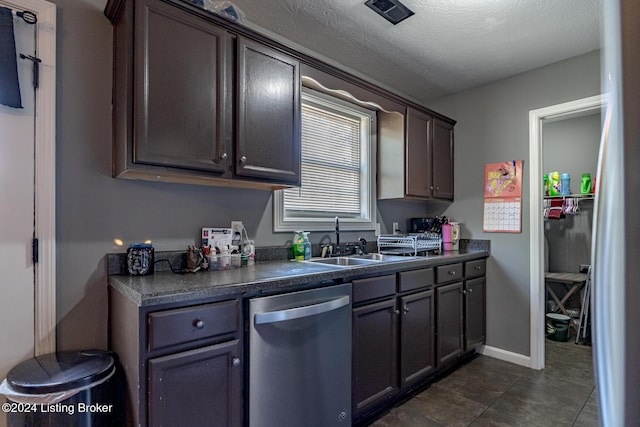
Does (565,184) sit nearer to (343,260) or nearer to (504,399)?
(504,399)

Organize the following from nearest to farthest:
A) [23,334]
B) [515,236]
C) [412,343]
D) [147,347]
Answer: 1. [147,347]
2. [23,334]
3. [412,343]
4. [515,236]

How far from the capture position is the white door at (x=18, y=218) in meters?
1.45

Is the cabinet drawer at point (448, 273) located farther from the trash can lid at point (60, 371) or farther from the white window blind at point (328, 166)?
the trash can lid at point (60, 371)

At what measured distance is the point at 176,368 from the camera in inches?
49.1

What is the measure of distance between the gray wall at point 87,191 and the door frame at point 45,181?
0.03 m

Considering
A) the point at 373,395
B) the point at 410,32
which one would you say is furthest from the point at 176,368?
the point at 410,32

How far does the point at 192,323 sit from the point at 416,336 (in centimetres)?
162

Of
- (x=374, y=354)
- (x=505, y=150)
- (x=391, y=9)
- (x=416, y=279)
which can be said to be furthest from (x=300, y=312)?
(x=505, y=150)

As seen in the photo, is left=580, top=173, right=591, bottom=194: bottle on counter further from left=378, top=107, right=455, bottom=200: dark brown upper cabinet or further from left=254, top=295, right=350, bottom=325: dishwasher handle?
left=254, top=295, right=350, bottom=325: dishwasher handle

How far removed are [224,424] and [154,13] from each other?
71.9 inches

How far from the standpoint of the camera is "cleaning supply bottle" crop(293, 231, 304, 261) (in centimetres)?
241

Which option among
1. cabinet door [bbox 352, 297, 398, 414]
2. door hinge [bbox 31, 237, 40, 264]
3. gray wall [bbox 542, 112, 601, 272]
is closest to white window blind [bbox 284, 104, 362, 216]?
cabinet door [bbox 352, 297, 398, 414]

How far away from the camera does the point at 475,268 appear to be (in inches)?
119

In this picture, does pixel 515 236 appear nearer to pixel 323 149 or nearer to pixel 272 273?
pixel 323 149
